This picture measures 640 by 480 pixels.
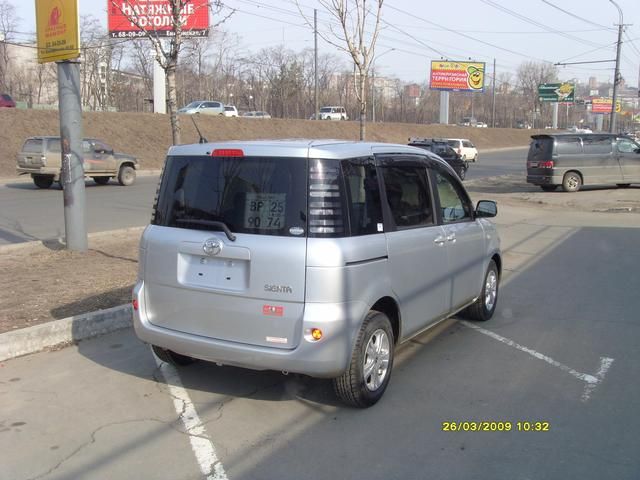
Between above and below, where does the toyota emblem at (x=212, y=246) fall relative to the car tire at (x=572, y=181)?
above

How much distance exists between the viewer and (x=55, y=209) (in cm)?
1603

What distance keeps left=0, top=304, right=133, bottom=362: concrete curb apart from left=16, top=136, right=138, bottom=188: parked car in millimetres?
15509

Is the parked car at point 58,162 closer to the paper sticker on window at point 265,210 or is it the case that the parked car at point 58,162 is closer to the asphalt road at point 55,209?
the asphalt road at point 55,209

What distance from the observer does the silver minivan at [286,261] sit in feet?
13.0

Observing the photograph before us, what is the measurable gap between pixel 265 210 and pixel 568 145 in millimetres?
19871

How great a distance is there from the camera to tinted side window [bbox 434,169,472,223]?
552 centimetres

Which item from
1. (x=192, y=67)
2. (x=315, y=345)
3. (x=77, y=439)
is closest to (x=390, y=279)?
(x=315, y=345)

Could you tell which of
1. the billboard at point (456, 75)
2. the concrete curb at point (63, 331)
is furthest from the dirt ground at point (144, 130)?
the concrete curb at point (63, 331)

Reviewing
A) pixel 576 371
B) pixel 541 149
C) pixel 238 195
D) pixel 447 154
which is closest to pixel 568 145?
pixel 541 149

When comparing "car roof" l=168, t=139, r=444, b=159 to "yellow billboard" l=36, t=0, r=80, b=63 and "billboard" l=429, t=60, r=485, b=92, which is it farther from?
"billboard" l=429, t=60, r=485, b=92

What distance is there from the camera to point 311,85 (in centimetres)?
7631

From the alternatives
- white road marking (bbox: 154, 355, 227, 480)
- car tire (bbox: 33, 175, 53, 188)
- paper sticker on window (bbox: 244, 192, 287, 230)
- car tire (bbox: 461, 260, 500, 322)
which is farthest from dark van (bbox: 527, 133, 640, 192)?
paper sticker on window (bbox: 244, 192, 287, 230)

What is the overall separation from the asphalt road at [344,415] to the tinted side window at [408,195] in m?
1.28

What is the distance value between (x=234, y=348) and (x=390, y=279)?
3.99 feet
